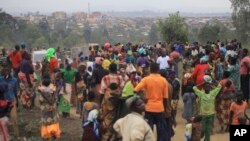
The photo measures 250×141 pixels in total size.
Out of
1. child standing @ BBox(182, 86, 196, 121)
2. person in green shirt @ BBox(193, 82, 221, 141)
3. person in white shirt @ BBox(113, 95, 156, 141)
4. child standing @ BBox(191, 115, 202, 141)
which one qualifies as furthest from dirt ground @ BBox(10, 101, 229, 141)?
person in white shirt @ BBox(113, 95, 156, 141)

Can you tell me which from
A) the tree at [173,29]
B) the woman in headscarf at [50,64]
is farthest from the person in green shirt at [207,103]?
the tree at [173,29]

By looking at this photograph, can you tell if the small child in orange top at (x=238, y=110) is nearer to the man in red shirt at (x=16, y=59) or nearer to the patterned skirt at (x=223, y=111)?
the patterned skirt at (x=223, y=111)

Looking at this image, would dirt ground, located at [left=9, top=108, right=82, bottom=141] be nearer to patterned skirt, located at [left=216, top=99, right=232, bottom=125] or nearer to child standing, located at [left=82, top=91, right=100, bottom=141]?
child standing, located at [left=82, top=91, right=100, bottom=141]

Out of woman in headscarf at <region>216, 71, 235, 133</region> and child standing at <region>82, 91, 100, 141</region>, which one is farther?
woman in headscarf at <region>216, 71, 235, 133</region>

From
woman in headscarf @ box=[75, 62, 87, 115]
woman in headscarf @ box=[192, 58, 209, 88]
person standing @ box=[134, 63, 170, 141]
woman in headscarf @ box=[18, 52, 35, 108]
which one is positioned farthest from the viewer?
woman in headscarf @ box=[18, 52, 35, 108]

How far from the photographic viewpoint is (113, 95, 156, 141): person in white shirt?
6113mm

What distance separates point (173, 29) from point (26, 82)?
18488mm

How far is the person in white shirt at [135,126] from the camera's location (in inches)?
241

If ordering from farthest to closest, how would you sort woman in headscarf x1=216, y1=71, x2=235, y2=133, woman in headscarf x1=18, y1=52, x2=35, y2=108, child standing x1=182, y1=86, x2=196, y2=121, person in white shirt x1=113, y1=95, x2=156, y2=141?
1. woman in headscarf x1=18, y1=52, x2=35, y2=108
2. woman in headscarf x1=216, y1=71, x2=235, y2=133
3. child standing x1=182, y1=86, x2=196, y2=121
4. person in white shirt x1=113, y1=95, x2=156, y2=141

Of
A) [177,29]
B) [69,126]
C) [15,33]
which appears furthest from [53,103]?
[15,33]

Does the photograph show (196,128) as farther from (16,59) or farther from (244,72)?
(16,59)

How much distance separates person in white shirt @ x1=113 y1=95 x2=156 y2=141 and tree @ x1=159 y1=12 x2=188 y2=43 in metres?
24.6

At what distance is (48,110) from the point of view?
1026 cm

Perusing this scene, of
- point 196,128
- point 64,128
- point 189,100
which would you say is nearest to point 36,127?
point 64,128
